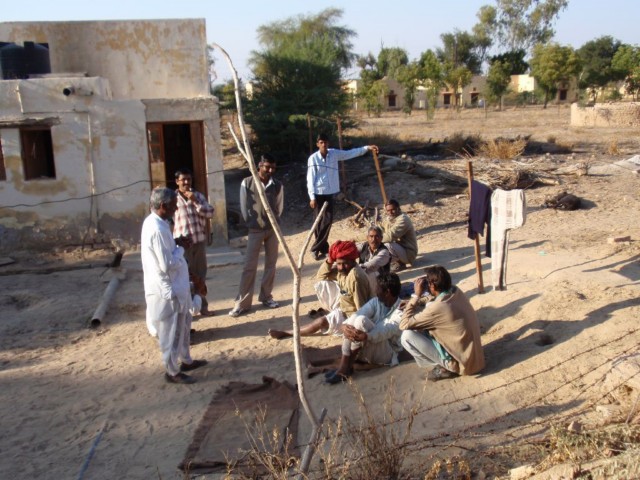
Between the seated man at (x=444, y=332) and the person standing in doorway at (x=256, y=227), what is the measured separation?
239cm

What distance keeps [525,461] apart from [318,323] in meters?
3.08

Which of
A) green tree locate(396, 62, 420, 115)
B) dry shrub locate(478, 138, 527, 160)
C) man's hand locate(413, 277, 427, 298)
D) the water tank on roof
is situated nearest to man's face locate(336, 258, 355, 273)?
man's hand locate(413, 277, 427, 298)

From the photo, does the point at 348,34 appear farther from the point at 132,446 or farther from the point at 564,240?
the point at 132,446

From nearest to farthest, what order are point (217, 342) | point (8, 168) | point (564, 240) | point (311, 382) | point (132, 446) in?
point (132, 446) → point (311, 382) → point (217, 342) → point (564, 240) → point (8, 168)

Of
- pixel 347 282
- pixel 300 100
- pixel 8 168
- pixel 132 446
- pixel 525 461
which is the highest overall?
pixel 300 100

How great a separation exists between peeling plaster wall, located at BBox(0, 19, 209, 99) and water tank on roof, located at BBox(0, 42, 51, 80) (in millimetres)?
754

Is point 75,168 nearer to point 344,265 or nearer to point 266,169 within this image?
point 266,169

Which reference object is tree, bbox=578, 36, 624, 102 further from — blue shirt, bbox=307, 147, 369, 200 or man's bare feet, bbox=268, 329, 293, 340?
man's bare feet, bbox=268, 329, 293, 340

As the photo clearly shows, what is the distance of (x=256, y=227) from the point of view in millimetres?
7109

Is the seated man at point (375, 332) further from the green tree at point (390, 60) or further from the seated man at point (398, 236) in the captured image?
the green tree at point (390, 60)

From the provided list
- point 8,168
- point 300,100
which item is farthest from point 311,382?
point 300,100

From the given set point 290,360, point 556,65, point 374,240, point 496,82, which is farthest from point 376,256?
point 556,65

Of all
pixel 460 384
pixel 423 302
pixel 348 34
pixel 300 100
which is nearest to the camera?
pixel 460 384

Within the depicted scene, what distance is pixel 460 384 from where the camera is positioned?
5.16 metres
